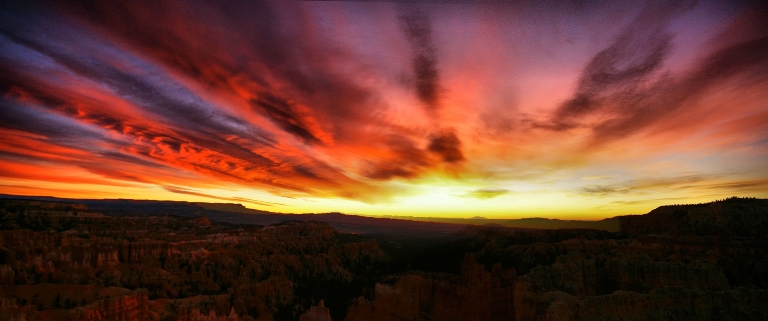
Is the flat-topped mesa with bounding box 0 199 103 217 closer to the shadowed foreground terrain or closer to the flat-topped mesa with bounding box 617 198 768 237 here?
the shadowed foreground terrain

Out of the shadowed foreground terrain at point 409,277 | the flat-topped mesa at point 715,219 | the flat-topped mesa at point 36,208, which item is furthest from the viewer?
the flat-topped mesa at point 36,208

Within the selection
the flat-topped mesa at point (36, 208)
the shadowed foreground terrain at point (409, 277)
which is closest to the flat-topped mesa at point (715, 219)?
the shadowed foreground terrain at point (409, 277)

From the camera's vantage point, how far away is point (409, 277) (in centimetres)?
4003

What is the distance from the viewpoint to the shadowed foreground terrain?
73.9 ft

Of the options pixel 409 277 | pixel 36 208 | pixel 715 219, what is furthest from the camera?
pixel 36 208

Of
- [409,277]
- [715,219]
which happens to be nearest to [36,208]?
[409,277]

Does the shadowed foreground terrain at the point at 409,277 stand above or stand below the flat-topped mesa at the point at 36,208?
below

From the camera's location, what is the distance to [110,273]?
4819 centimetres

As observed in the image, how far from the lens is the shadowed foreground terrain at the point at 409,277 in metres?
22.5

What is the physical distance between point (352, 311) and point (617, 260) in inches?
1175

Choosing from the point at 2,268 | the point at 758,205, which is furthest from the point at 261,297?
the point at 758,205

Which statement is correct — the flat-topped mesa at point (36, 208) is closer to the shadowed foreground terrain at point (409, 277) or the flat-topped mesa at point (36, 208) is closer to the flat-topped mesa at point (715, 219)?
the shadowed foreground terrain at point (409, 277)

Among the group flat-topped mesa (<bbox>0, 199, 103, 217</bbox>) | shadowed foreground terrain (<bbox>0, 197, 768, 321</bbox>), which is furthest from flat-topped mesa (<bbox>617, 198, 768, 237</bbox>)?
flat-topped mesa (<bbox>0, 199, 103, 217</bbox>)

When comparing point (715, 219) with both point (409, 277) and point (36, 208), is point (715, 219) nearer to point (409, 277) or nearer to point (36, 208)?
point (409, 277)
